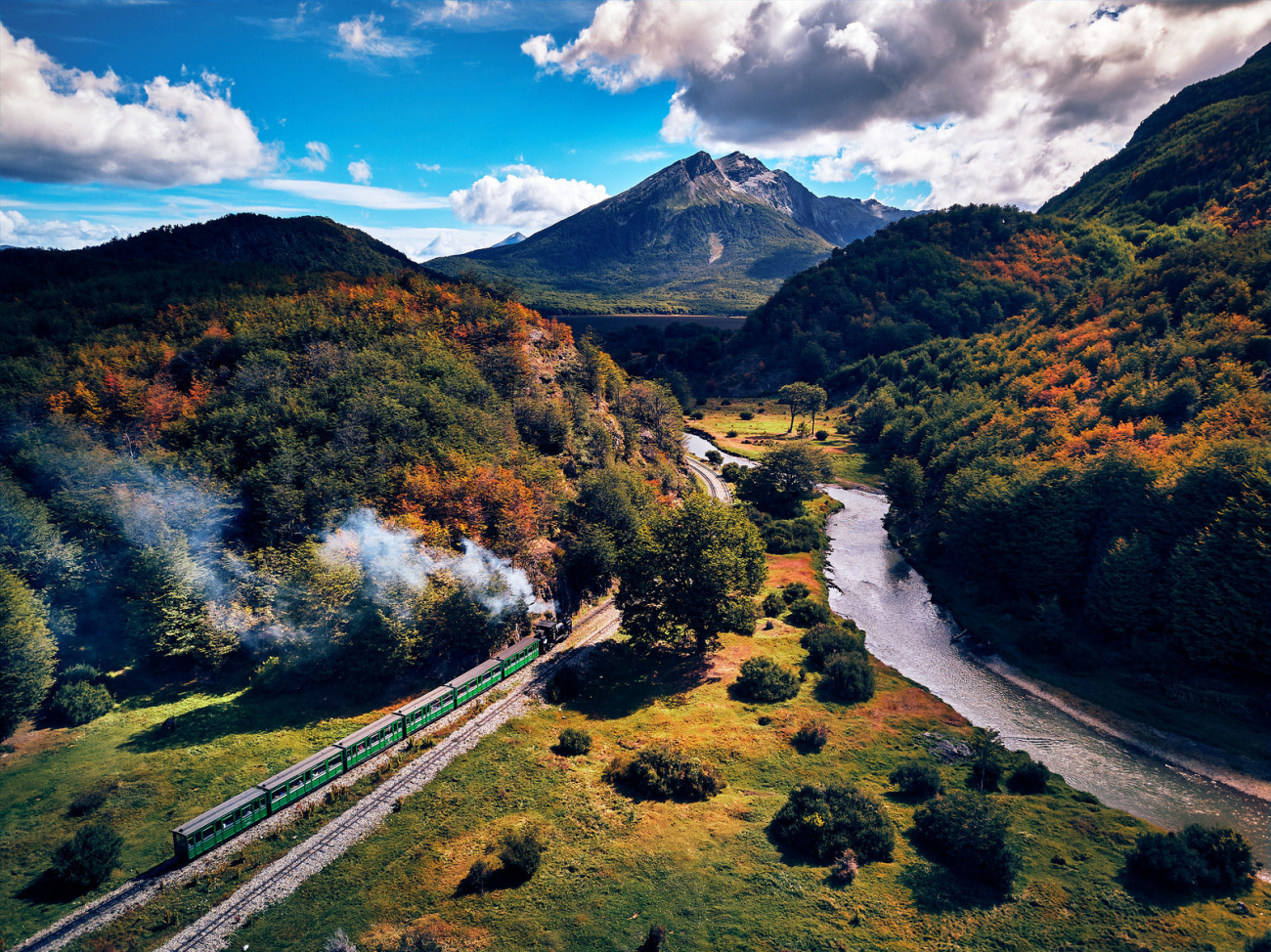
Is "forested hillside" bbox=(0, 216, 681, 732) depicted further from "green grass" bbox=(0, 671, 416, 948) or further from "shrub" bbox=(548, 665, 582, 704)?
"shrub" bbox=(548, 665, 582, 704)

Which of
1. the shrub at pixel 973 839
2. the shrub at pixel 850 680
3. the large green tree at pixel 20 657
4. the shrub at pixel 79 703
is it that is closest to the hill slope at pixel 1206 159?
the shrub at pixel 850 680

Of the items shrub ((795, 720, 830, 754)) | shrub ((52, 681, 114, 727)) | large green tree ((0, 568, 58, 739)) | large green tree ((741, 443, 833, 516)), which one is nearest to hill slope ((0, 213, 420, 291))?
large green tree ((0, 568, 58, 739))

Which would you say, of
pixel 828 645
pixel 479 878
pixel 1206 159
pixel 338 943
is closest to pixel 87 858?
pixel 338 943

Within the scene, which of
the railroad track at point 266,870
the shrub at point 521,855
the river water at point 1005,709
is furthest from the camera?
the river water at point 1005,709

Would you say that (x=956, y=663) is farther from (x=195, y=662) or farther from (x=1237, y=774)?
(x=195, y=662)

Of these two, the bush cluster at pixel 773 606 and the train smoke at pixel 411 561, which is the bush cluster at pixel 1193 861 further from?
the train smoke at pixel 411 561

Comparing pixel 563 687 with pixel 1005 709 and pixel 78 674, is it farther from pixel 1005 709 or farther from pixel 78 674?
pixel 1005 709

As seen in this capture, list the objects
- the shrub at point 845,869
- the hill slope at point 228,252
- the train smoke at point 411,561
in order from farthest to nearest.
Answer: the hill slope at point 228,252 → the train smoke at point 411,561 → the shrub at point 845,869
